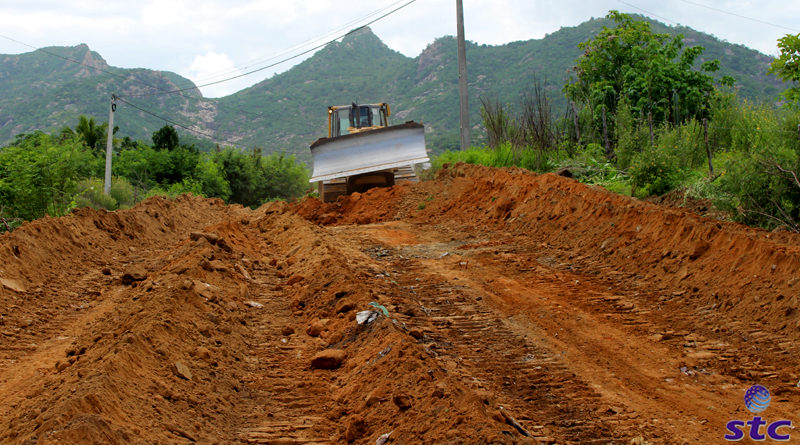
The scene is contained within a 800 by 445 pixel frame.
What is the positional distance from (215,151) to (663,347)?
46619 mm

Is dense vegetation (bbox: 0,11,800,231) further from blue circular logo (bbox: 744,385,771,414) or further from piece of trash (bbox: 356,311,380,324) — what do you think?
piece of trash (bbox: 356,311,380,324)

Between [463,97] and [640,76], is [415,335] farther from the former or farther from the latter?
[463,97]

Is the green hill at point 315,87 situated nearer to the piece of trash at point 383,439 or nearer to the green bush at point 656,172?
the green bush at point 656,172

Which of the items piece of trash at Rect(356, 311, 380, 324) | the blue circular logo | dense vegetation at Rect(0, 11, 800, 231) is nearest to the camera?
the blue circular logo

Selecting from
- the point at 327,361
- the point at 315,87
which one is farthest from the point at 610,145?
the point at 315,87

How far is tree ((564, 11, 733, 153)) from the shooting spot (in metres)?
19.5

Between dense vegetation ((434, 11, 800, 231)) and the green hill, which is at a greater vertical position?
the green hill

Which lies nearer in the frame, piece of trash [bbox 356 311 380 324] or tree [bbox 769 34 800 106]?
piece of trash [bbox 356 311 380 324]

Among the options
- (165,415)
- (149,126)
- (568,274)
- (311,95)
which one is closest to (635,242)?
(568,274)

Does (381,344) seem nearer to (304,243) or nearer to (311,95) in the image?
(304,243)

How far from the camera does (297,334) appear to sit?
6523 mm

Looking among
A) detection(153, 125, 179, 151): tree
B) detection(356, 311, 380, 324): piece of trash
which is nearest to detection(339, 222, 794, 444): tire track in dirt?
detection(356, 311, 380, 324): piece of trash

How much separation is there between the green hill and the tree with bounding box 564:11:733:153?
904 inches

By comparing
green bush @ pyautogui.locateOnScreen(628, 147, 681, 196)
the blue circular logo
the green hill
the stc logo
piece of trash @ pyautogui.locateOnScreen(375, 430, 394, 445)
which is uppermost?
the green hill
